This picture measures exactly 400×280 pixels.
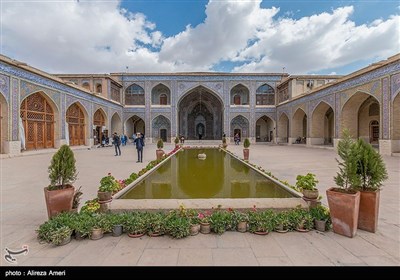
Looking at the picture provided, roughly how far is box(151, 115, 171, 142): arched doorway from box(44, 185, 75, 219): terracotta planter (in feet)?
77.2

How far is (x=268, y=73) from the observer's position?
25.1 meters

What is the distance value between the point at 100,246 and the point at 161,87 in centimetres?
2563

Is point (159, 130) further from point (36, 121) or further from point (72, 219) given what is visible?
point (72, 219)

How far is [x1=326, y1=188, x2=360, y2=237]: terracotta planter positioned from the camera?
2.59m

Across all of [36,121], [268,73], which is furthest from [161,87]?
[36,121]

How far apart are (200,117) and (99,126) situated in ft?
51.9

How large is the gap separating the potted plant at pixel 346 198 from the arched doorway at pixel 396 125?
11.8m

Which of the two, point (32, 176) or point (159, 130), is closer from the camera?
point (32, 176)

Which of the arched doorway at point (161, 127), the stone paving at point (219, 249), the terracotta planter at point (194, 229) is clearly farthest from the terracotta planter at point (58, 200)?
the arched doorway at point (161, 127)

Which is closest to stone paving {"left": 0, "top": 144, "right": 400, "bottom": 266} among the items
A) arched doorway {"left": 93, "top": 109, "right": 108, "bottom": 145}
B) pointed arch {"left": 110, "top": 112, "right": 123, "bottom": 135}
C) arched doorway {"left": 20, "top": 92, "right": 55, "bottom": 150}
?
arched doorway {"left": 20, "top": 92, "right": 55, "bottom": 150}

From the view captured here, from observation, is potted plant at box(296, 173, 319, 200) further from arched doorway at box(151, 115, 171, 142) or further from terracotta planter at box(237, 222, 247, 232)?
arched doorway at box(151, 115, 171, 142)

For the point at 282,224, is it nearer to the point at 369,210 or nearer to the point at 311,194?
the point at 311,194
